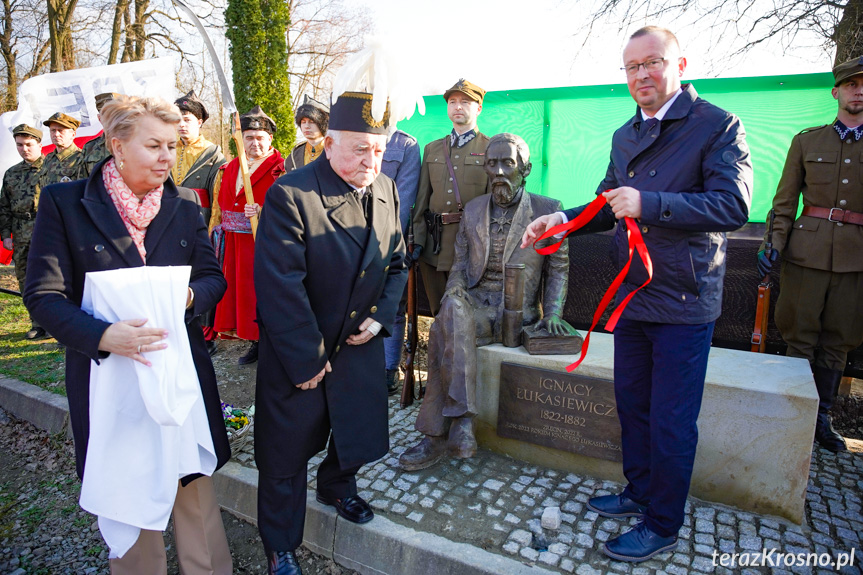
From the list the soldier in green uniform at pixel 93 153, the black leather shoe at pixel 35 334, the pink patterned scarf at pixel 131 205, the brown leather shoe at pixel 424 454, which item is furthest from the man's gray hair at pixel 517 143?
the black leather shoe at pixel 35 334

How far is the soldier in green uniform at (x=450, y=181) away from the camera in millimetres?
4371

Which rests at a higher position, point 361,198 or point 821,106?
point 821,106

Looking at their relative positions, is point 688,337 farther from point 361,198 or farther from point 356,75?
point 356,75

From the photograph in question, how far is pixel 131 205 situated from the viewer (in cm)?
218

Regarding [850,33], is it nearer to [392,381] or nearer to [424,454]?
[392,381]

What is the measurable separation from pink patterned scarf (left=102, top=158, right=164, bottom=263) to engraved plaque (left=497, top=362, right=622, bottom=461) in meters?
2.23

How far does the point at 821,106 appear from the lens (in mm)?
5484

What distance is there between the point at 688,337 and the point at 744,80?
4.55m

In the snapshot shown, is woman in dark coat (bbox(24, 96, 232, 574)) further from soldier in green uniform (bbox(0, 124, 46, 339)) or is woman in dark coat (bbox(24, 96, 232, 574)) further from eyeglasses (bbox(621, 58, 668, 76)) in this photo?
soldier in green uniform (bbox(0, 124, 46, 339))

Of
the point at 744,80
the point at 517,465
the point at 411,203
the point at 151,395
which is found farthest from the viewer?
the point at 744,80

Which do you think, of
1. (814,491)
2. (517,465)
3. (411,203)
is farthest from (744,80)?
(517,465)

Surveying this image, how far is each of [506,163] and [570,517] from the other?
2127mm

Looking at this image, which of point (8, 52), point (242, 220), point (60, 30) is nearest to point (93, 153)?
point (242, 220)

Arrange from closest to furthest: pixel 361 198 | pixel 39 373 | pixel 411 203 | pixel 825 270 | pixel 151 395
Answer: pixel 151 395
pixel 361 198
pixel 825 270
pixel 411 203
pixel 39 373
